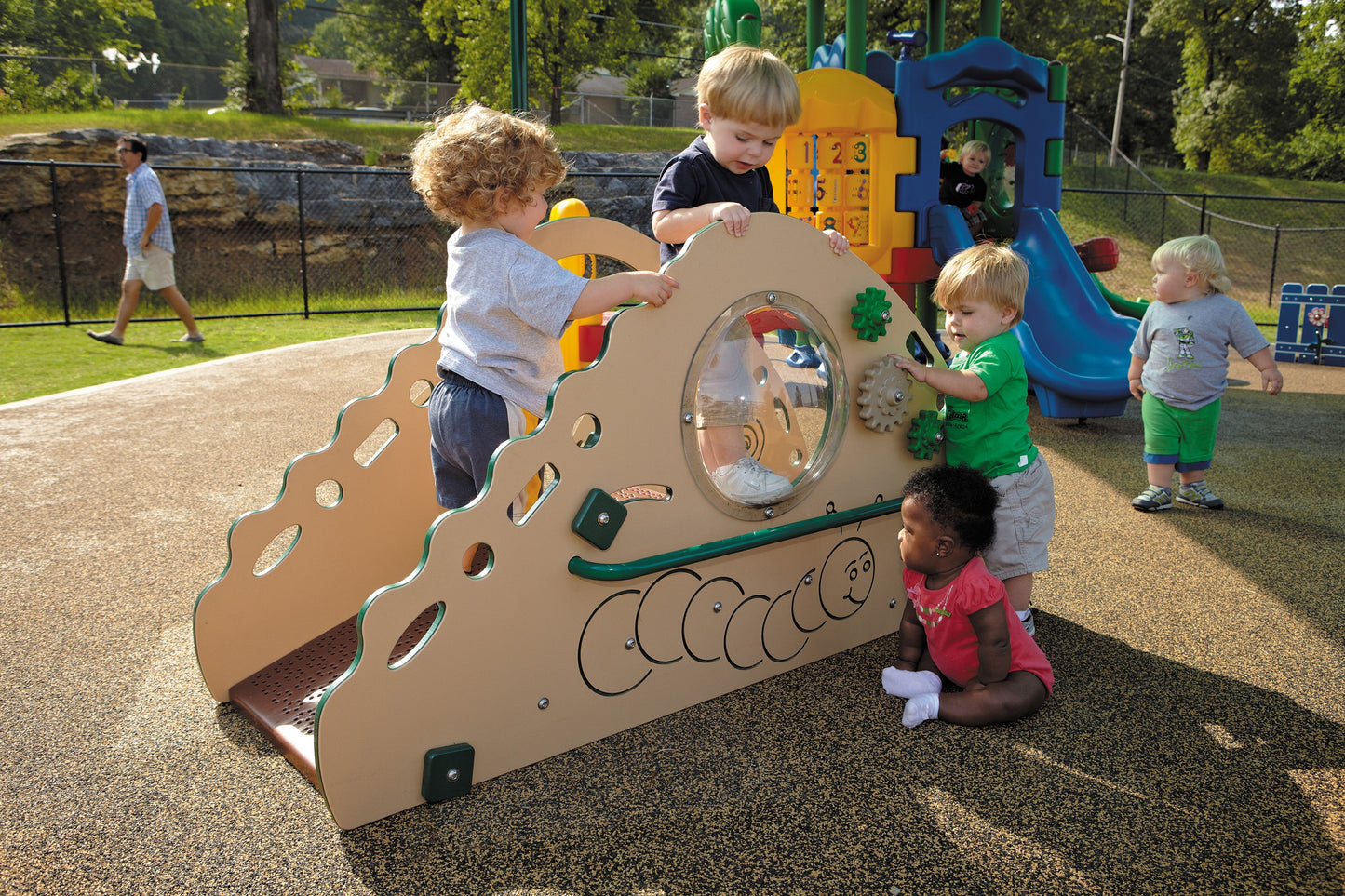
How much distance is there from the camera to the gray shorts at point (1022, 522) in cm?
269

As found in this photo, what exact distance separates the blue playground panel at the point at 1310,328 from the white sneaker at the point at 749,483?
7929mm

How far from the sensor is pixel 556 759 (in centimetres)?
223

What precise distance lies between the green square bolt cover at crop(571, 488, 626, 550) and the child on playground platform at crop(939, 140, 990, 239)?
5.88 m

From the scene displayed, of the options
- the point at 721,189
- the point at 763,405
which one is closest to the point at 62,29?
the point at 721,189

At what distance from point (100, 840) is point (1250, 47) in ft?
126

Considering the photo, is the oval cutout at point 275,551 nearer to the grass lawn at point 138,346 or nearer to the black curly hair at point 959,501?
the black curly hair at point 959,501

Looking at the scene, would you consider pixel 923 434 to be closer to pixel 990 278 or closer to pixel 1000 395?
pixel 1000 395

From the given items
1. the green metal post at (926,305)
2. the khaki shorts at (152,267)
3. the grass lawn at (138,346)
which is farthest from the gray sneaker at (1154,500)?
Answer: the khaki shorts at (152,267)

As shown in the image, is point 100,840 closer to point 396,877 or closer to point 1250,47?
point 396,877

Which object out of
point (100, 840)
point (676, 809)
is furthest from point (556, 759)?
point (100, 840)

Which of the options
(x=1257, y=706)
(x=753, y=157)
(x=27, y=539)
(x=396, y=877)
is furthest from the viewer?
(x=27, y=539)

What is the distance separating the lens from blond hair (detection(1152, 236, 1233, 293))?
13.4 feet

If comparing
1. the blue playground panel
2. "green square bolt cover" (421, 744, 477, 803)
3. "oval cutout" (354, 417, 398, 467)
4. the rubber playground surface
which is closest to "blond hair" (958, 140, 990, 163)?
the blue playground panel

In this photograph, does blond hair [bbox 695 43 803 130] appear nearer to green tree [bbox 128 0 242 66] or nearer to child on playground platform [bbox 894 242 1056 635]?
child on playground platform [bbox 894 242 1056 635]
